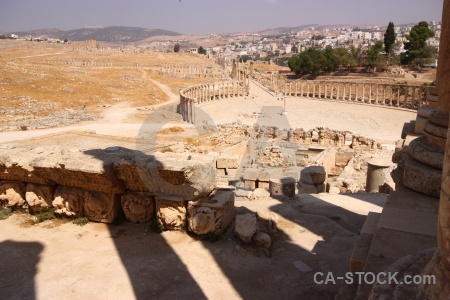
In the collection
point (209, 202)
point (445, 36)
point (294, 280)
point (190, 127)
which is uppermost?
point (445, 36)

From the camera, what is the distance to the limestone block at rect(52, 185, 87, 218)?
668 centimetres

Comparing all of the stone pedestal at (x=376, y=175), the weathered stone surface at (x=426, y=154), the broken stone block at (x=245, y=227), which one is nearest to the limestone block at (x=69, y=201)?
the broken stone block at (x=245, y=227)

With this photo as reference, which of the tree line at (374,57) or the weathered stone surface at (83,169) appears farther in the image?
the tree line at (374,57)

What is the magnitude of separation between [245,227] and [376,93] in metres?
44.5

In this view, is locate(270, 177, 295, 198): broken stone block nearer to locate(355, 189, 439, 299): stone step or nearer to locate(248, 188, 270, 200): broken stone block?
locate(248, 188, 270, 200): broken stone block

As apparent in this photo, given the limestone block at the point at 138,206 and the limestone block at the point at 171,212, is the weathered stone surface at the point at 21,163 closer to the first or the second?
the limestone block at the point at 138,206

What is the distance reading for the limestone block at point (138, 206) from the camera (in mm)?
6555

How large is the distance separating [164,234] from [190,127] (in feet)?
83.9

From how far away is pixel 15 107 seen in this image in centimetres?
3538

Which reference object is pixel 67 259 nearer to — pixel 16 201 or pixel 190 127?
pixel 16 201

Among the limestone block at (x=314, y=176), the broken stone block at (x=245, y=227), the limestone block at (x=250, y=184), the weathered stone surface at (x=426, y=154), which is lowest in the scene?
the limestone block at (x=250, y=184)

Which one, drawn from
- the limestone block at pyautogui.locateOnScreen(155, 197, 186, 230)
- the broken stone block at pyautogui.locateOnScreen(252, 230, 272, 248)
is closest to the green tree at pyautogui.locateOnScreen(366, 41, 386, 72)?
the broken stone block at pyautogui.locateOnScreen(252, 230, 272, 248)

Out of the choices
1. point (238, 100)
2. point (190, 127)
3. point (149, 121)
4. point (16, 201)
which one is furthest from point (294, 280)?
point (238, 100)

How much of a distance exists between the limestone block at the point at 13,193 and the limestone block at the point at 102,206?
4.76 feet
